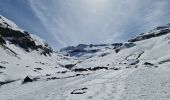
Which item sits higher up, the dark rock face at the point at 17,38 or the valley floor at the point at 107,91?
the dark rock face at the point at 17,38

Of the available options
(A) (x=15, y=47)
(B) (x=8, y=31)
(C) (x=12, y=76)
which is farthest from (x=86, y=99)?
(B) (x=8, y=31)

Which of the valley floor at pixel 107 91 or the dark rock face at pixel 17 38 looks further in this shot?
the dark rock face at pixel 17 38

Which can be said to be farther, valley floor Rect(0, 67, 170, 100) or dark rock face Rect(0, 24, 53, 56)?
dark rock face Rect(0, 24, 53, 56)

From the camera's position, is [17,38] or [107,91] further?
[17,38]

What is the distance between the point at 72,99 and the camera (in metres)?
20.5

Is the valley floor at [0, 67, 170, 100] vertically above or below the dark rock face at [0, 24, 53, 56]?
below

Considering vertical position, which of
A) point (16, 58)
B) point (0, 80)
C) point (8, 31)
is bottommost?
point (0, 80)

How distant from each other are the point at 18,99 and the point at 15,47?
10778 cm

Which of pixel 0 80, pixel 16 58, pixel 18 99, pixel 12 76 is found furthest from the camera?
pixel 16 58

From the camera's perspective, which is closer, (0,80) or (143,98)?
(143,98)

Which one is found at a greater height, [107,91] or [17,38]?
[17,38]

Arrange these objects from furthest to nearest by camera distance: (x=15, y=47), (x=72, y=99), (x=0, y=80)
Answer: (x=15, y=47)
(x=0, y=80)
(x=72, y=99)

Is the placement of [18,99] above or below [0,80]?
below

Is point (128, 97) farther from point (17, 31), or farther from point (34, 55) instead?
point (17, 31)
